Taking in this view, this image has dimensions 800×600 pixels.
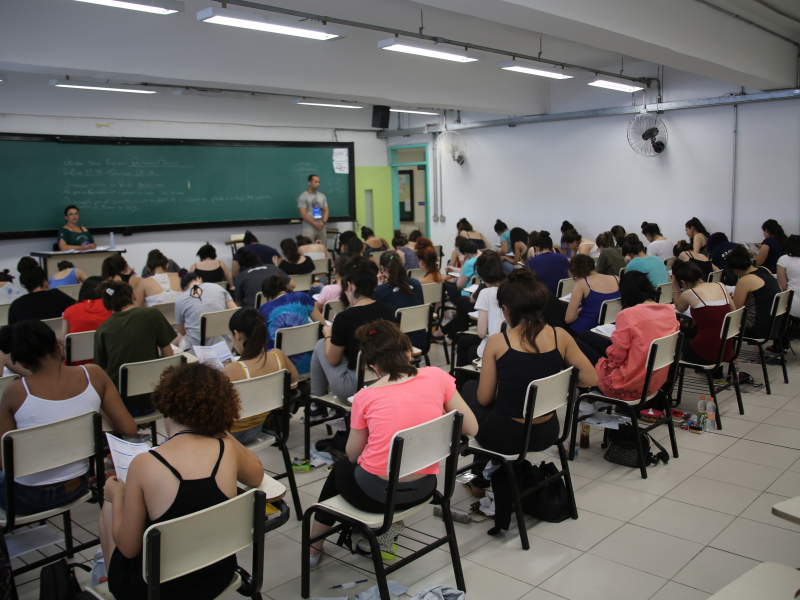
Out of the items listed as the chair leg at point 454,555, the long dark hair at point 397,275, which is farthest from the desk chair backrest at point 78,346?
→ the chair leg at point 454,555

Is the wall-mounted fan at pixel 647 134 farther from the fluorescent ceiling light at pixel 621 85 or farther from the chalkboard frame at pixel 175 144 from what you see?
Answer: the chalkboard frame at pixel 175 144

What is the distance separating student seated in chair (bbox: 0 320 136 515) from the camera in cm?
254

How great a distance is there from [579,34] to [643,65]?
4475 mm

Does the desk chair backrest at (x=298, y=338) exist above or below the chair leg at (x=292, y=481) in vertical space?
above

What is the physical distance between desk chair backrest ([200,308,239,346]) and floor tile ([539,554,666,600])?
2.92m

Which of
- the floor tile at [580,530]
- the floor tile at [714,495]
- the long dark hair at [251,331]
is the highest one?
the long dark hair at [251,331]

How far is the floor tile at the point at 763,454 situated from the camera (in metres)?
3.66

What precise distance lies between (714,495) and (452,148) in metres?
8.90

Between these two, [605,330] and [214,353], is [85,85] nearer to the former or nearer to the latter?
[214,353]

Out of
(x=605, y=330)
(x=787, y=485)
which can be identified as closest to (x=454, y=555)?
(x=787, y=485)

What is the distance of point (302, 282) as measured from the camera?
671 cm

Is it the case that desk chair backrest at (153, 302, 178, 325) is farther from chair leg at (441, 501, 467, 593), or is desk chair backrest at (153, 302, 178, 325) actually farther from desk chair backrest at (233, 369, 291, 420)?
chair leg at (441, 501, 467, 593)

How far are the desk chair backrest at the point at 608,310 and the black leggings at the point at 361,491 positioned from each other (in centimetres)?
269

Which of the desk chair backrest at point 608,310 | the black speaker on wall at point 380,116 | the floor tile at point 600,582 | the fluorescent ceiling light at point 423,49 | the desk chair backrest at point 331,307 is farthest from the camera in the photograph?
the black speaker on wall at point 380,116
